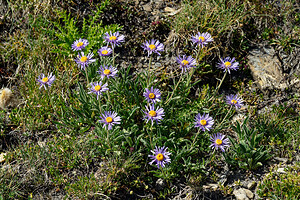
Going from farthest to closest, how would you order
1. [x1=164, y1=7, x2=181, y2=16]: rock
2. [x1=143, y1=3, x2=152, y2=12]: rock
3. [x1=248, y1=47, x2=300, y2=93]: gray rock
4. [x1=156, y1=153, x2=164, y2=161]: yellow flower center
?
[x1=143, y1=3, x2=152, y2=12]: rock < [x1=164, y1=7, x2=181, y2=16]: rock < [x1=248, y1=47, x2=300, y2=93]: gray rock < [x1=156, y1=153, x2=164, y2=161]: yellow flower center

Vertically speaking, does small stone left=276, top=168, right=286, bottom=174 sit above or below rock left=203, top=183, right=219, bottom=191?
above

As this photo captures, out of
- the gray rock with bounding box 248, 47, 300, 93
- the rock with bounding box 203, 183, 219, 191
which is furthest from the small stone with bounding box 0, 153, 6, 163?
the gray rock with bounding box 248, 47, 300, 93

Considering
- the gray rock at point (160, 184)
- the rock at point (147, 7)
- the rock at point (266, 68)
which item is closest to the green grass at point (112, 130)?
the gray rock at point (160, 184)

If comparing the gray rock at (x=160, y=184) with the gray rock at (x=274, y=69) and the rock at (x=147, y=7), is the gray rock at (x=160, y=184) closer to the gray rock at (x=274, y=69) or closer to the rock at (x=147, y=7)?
the gray rock at (x=274, y=69)

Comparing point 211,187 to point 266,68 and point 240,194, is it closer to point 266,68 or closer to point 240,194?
point 240,194

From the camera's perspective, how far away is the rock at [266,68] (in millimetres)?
4434

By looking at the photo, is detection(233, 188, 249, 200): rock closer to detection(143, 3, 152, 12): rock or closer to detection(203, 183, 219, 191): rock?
detection(203, 183, 219, 191): rock

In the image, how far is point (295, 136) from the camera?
152 inches

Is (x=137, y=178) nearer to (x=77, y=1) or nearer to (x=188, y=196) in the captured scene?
(x=188, y=196)

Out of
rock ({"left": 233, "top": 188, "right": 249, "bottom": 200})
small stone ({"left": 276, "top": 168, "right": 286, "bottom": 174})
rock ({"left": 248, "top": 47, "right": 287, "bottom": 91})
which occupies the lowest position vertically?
rock ({"left": 233, "top": 188, "right": 249, "bottom": 200})

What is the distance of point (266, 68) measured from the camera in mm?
4559

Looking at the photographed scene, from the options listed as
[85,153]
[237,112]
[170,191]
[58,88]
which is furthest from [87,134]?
[237,112]

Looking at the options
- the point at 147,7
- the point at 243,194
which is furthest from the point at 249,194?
→ the point at 147,7

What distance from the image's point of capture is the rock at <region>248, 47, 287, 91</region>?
175 inches
